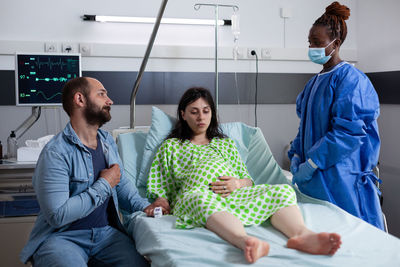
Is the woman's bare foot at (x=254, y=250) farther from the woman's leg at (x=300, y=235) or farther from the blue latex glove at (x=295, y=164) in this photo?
the blue latex glove at (x=295, y=164)

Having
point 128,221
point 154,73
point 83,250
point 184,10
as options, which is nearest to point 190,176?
point 128,221

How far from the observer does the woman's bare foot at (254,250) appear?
57.0 inches

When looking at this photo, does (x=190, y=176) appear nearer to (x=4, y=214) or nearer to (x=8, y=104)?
(x=4, y=214)

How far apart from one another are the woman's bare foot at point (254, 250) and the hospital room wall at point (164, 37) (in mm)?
2223

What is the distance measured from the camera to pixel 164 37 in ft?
11.6

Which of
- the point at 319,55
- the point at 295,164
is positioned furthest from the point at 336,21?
the point at 295,164

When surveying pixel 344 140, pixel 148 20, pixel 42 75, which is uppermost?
pixel 148 20

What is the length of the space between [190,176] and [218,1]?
193 cm

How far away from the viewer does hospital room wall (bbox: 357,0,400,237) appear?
3.34 metres

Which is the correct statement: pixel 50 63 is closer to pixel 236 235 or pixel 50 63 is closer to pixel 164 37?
pixel 164 37

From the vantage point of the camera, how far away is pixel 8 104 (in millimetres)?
3322

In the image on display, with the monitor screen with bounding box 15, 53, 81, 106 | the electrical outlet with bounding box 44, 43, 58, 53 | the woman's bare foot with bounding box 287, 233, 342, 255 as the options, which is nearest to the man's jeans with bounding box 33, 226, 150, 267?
the woman's bare foot with bounding box 287, 233, 342, 255

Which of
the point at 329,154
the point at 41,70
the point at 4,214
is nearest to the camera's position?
the point at 329,154

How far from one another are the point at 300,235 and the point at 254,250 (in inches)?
10.1
